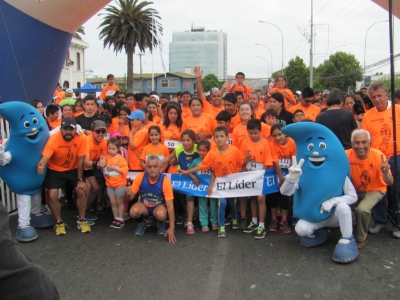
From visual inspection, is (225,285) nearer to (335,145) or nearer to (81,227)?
(335,145)

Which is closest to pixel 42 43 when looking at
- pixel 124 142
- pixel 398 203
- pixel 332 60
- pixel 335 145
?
pixel 124 142

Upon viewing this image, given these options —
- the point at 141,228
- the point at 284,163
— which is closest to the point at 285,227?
the point at 284,163

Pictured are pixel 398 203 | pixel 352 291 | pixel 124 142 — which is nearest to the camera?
pixel 352 291

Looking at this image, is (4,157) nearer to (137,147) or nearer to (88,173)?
(88,173)

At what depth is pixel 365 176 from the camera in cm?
473

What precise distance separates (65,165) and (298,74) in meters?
48.4

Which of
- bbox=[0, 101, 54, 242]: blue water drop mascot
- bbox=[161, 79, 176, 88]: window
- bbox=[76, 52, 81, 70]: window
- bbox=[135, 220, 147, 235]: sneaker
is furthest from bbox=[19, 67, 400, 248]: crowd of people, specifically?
bbox=[161, 79, 176, 88]: window

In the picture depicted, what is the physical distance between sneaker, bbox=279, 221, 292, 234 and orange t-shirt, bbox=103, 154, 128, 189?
7.94 feet

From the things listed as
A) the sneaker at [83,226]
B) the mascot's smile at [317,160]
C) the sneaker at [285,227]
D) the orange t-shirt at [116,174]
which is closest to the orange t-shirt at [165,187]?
the orange t-shirt at [116,174]

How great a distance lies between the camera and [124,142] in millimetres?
6312

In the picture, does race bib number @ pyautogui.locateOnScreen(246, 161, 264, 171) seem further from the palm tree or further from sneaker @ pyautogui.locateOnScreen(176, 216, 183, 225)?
the palm tree

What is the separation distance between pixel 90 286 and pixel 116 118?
4142 millimetres

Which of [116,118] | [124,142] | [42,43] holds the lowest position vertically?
[124,142]

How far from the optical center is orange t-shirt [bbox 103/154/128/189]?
548 cm
